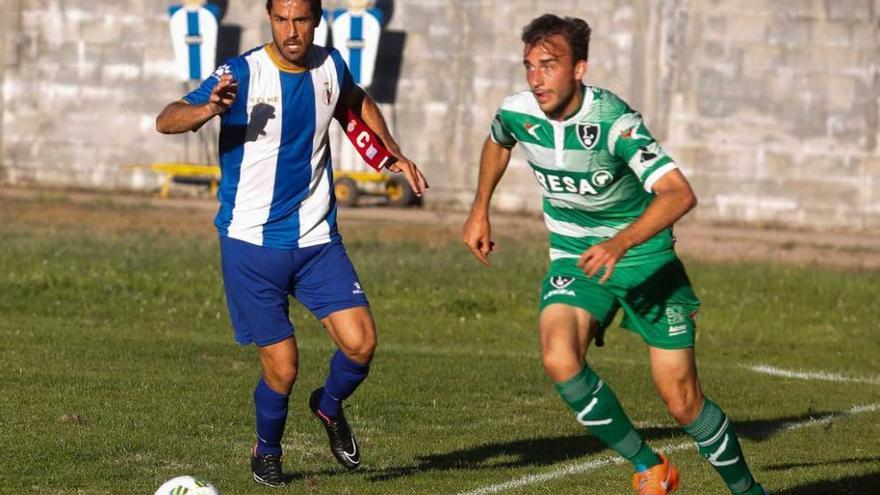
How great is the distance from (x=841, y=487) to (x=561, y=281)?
6.87ft

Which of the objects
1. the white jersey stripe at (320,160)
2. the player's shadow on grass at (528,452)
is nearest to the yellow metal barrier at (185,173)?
the player's shadow on grass at (528,452)

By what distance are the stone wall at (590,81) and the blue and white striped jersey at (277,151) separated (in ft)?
53.0

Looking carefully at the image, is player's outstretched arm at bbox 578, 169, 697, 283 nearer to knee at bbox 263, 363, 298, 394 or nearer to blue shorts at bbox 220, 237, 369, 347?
blue shorts at bbox 220, 237, 369, 347

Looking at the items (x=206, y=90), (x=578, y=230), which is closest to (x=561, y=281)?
(x=578, y=230)

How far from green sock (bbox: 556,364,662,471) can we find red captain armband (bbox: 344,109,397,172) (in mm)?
1673

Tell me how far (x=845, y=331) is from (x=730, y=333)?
3.47ft

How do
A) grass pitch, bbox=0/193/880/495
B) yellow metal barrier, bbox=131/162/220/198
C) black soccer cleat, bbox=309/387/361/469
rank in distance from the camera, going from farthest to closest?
1. yellow metal barrier, bbox=131/162/220/198
2. grass pitch, bbox=0/193/880/495
3. black soccer cleat, bbox=309/387/361/469

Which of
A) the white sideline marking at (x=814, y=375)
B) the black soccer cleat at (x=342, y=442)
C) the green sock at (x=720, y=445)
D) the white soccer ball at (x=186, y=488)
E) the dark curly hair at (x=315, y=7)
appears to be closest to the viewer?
the white soccer ball at (x=186, y=488)

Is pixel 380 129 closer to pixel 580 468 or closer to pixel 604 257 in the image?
pixel 604 257

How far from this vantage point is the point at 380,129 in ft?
28.8

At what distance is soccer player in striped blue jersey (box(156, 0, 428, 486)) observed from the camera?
8.20 metres

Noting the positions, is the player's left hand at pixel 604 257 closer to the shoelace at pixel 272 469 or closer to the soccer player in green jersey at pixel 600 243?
the soccer player in green jersey at pixel 600 243

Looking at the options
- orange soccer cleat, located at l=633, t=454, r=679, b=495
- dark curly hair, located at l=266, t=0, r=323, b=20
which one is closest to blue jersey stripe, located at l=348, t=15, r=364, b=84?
dark curly hair, located at l=266, t=0, r=323, b=20

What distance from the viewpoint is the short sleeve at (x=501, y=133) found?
8.02 m
